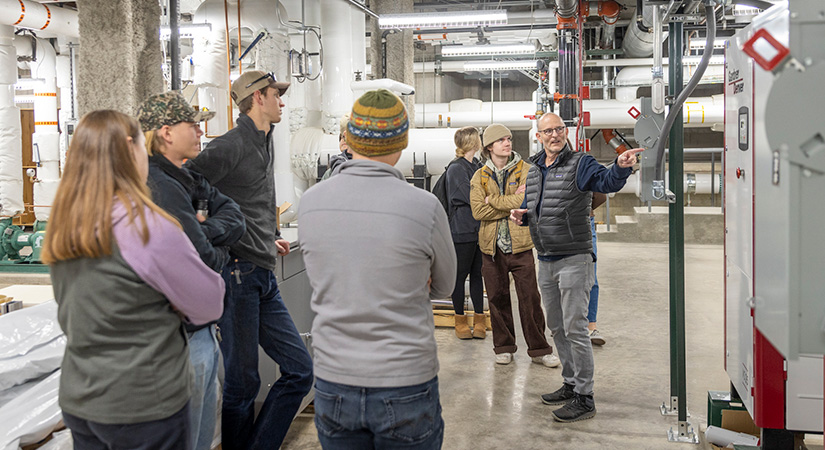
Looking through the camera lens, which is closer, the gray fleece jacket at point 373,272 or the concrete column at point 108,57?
the gray fleece jacket at point 373,272

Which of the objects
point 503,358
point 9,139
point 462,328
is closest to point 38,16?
point 9,139

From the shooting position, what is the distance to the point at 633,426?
3.32 meters

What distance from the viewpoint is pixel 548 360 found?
4.30 meters

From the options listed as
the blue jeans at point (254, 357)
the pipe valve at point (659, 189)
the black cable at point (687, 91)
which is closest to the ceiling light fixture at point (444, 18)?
the black cable at point (687, 91)

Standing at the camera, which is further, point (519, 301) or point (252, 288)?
point (519, 301)

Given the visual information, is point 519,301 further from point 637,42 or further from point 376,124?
point 637,42

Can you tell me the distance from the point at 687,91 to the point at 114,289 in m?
2.19

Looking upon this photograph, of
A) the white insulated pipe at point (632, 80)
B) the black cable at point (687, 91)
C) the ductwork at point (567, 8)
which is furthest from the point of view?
the white insulated pipe at point (632, 80)

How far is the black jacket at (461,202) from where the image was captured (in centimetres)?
480

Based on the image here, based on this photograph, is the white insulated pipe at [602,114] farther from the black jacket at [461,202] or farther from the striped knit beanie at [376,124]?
the striped knit beanie at [376,124]

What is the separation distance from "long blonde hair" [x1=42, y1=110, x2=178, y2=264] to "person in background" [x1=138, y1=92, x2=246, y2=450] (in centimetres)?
41

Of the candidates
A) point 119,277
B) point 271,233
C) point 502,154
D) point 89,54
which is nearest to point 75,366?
point 119,277

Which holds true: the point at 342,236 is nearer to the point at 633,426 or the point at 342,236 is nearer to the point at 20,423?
the point at 20,423

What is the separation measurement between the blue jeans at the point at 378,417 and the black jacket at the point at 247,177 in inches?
38.3
